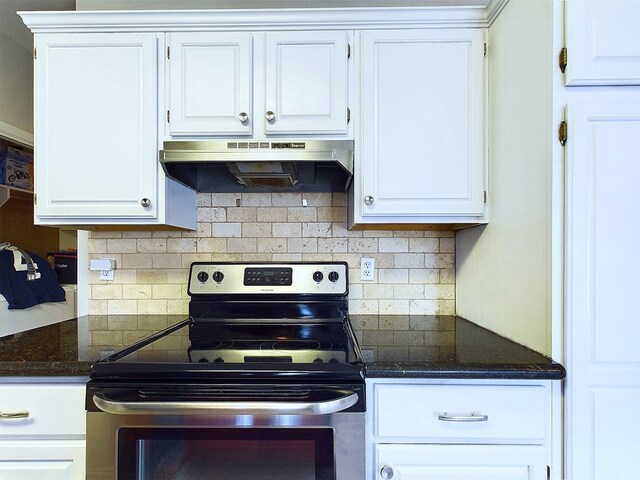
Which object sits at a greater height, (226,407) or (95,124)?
(95,124)

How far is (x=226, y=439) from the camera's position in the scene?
996 millimetres

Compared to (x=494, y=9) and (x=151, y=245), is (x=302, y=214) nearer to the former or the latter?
(x=151, y=245)

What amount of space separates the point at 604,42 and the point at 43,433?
6.45 ft

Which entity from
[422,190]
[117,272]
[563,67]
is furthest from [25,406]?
[563,67]

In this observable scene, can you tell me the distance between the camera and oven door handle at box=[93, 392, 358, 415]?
37.2 inches

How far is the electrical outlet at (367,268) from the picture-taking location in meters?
1.73

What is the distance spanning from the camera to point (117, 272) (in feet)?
5.76

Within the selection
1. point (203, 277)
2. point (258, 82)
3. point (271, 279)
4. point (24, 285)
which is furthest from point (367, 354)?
point (24, 285)

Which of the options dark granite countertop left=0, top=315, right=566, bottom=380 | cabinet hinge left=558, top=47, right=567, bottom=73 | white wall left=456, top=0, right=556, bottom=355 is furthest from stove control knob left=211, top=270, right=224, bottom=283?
cabinet hinge left=558, top=47, right=567, bottom=73

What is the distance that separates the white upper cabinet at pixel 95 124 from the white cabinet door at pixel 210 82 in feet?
0.32

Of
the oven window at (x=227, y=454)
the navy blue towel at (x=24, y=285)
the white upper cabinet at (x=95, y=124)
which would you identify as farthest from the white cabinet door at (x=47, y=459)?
the navy blue towel at (x=24, y=285)

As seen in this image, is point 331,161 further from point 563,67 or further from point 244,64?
point 563,67

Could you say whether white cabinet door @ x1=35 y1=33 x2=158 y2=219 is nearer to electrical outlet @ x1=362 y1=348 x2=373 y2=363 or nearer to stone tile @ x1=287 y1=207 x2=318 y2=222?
stone tile @ x1=287 y1=207 x2=318 y2=222

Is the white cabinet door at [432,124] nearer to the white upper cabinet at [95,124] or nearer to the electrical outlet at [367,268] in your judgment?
the electrical outlet at [367,268]
